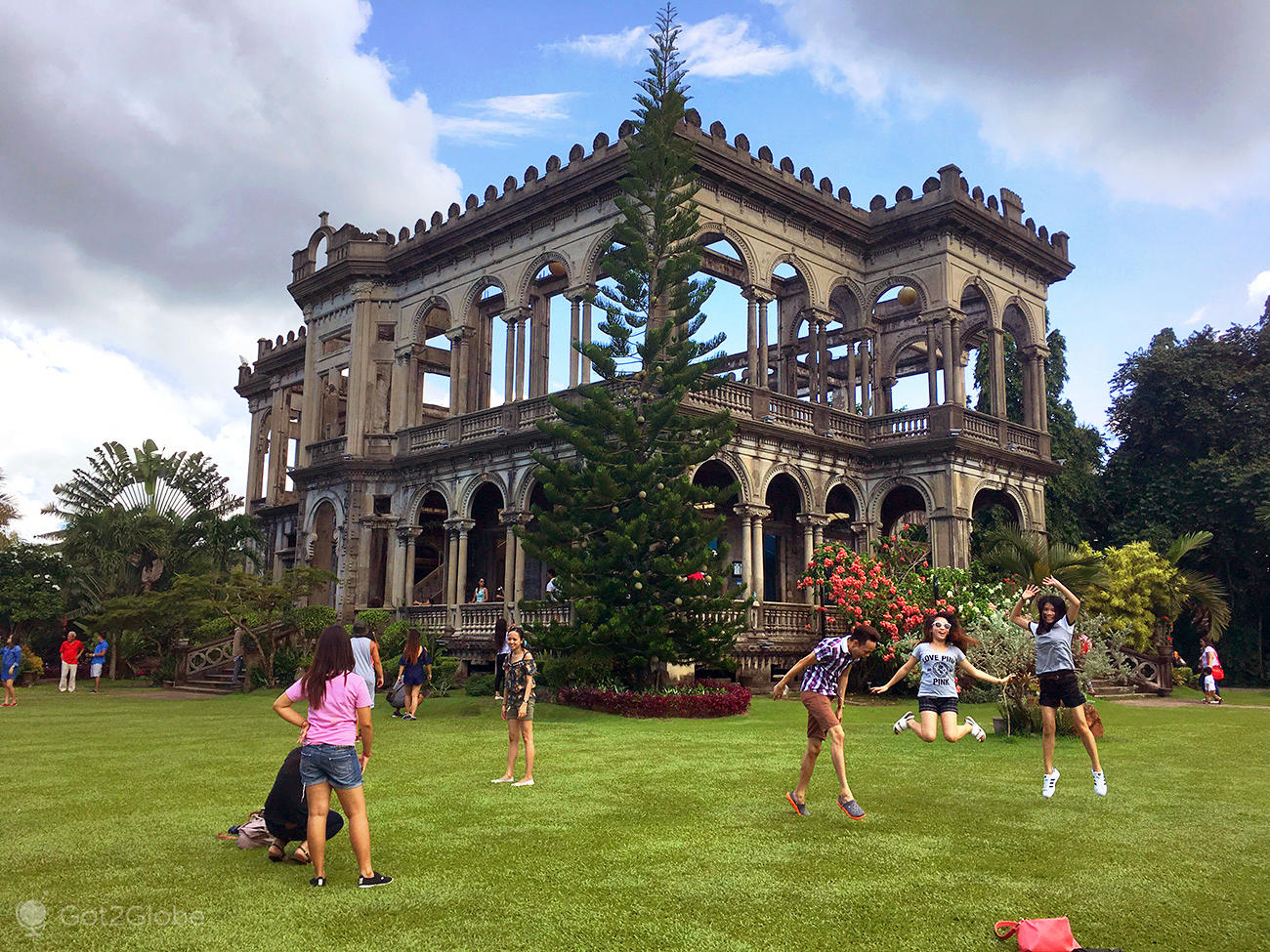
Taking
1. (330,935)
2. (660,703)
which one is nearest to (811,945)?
(330,935)

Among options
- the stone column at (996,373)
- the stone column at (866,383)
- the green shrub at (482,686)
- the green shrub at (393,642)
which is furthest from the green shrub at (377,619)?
the stone column at (996,373)

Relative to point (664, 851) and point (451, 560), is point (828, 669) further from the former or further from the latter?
point (451, 560)

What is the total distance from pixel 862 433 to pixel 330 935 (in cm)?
2408

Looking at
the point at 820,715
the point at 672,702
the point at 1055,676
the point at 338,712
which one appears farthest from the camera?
the point at 672,702

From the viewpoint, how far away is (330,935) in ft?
17.6

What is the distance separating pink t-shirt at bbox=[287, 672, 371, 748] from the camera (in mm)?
6391

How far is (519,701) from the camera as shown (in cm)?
1012

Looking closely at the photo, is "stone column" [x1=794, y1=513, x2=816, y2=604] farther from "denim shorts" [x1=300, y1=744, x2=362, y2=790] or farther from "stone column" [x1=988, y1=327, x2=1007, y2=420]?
"denim shorts" [x1=300, y1=744, x2=362, y2=790]

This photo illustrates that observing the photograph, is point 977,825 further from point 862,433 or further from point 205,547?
point 205,547

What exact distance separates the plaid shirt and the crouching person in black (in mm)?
3887

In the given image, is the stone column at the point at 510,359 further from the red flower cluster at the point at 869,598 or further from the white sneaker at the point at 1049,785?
the white sneaker at the point at 1049,785

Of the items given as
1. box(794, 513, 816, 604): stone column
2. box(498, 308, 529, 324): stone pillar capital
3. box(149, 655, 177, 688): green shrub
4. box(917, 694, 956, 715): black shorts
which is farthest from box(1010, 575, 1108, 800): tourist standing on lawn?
box(149, 655, 177, 688): green shrub

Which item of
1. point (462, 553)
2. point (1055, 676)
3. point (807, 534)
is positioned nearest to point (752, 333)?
point (807, 534)

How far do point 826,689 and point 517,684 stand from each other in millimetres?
3286
